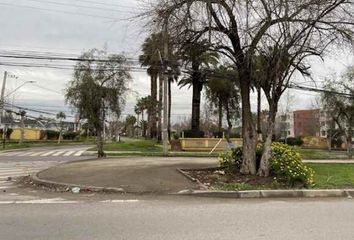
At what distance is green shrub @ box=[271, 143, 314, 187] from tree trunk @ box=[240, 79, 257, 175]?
0.71 metres

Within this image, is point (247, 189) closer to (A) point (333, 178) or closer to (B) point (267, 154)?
(B) point (267, 154)

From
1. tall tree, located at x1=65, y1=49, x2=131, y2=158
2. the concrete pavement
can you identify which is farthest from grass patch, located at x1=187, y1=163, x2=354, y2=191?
tall tree, located at x1=65, y1=49, x2=131, y2=158

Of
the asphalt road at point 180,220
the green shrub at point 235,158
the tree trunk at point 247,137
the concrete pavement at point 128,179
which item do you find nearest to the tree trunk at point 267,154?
the tree trunk at point 247,137

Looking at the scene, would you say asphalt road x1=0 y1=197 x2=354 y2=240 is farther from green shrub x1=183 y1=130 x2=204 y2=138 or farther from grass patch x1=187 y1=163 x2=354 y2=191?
green shrub x1=183 y1=130 x2=204 y2=138

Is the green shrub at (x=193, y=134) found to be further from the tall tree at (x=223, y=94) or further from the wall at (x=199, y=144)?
the tall tree at (x=223, y=94)

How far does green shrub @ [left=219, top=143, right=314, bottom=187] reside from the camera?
50.5 feet

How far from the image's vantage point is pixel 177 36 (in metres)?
17.0

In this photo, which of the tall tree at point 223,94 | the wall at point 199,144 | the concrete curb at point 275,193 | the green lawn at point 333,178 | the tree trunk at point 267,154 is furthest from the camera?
the tall tree at point 223,94

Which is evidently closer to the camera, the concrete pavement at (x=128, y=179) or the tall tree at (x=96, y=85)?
the concrete pavement at (x=128, y=179)

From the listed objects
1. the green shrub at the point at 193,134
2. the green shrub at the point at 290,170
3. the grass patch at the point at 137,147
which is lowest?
the green shrub at the point at 290,170

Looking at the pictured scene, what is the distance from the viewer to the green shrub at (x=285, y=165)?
15.4m

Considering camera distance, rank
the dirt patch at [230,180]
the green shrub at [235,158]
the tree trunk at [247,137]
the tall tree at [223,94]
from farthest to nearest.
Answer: the tall tree at [223,94] → the green shrub at [235,158] → the tree trunk at [247,137] → the dirt patch at [230,180]

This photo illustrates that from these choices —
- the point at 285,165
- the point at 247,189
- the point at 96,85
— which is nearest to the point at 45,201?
the point at 247,189

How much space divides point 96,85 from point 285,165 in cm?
1888
